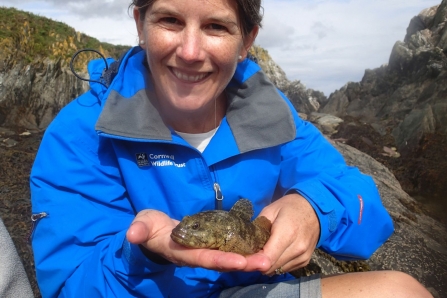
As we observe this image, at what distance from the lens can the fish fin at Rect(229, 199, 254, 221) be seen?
11.6 ft

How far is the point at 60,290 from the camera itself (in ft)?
10.4

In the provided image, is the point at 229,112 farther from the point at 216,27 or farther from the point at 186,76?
the point at 216,27

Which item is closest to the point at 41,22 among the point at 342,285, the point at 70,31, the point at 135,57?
the point at 70,31

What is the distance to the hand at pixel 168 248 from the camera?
246 cm

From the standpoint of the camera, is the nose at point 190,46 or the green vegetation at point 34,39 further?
the green vegetation at point 34,39

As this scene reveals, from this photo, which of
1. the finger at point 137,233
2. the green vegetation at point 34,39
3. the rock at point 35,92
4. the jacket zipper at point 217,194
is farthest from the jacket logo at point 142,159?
the green vegetation at point 34,39

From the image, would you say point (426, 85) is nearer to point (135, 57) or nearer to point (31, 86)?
point (31, 86)

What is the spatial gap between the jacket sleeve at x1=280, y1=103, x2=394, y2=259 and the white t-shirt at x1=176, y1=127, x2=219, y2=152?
2.81 feet

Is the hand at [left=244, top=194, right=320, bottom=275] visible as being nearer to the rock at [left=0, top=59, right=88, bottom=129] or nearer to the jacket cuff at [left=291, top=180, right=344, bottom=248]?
the jacket cuff at [left=291, top=180, right=344, bottom=248]

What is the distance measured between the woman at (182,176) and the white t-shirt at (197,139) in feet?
0.04

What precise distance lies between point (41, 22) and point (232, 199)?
2371 cm

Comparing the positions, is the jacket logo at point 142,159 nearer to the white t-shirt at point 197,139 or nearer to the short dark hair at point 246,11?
the white t-shirt at point 197,139

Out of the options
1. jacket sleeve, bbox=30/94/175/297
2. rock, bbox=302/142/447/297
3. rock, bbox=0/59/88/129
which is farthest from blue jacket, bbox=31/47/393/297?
rock, bbox=0/59/88/129

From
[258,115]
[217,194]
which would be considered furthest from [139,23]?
[217,194]
